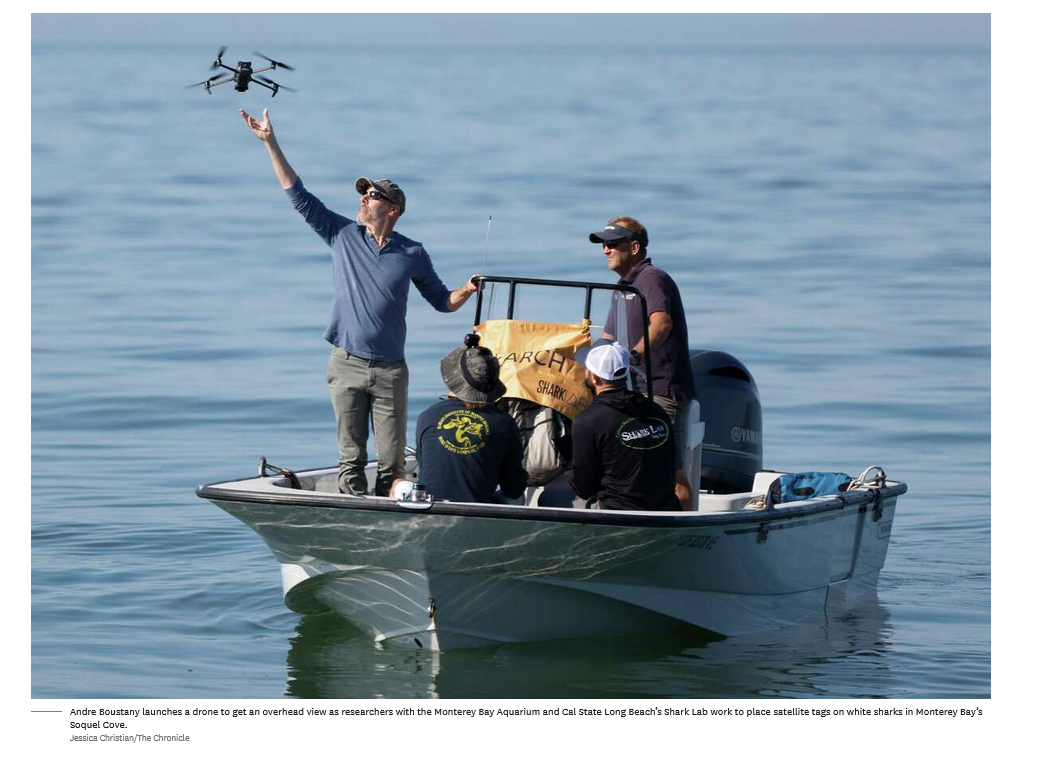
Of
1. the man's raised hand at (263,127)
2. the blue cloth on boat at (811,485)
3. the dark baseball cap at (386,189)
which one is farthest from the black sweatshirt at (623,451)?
the man's raised hand at (263,127)

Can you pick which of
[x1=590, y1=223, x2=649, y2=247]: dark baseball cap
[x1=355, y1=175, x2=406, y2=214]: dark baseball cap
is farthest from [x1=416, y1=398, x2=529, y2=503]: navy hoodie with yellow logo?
[x1=590, y1=223, x2=649, y2=247]: dark baseball cap

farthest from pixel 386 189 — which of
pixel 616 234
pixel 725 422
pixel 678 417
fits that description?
pixel 725 422

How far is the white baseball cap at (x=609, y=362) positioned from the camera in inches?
348

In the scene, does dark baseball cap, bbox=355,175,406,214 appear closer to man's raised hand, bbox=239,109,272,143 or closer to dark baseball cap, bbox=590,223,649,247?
man's raised hand, bbox=239,109,272,143

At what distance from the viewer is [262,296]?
25391 mm

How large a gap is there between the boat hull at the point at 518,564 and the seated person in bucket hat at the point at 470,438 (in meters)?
0.27

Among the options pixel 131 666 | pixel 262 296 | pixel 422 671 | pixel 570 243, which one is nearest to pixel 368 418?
pixel 422 671

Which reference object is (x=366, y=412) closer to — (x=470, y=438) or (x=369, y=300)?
(x=369, y=300)

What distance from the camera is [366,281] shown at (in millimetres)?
9320

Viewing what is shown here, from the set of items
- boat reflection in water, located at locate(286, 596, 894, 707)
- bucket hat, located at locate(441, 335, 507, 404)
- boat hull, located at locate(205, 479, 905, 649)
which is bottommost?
boat reflection in water, located at locate(286, 596, 894, 707)

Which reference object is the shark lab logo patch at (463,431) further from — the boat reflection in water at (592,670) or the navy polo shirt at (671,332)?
the boat reflection in water at (592,670)

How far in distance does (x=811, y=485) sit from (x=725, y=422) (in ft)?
2.32

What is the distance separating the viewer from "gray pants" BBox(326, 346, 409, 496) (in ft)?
30.7

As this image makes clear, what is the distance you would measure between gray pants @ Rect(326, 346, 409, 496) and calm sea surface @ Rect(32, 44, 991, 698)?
3.51 ft
